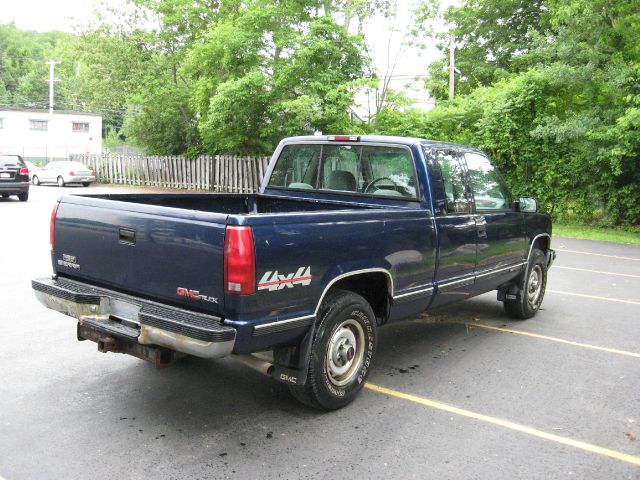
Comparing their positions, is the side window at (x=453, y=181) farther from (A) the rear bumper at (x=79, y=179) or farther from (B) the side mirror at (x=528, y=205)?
(A) the rear bumper at (x=79, y=179)

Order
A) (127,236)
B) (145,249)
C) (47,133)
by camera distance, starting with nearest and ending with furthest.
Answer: (145,249) → (127,236) → (47,133)

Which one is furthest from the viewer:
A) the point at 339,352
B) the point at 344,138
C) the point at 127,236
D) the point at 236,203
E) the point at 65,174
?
the point at 65,174

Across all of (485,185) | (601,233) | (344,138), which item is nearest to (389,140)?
(344,138)

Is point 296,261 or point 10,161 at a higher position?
point 10,161

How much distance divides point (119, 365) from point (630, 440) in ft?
13.4

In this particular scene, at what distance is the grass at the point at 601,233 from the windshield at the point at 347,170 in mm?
12446

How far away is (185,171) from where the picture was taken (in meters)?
28.6

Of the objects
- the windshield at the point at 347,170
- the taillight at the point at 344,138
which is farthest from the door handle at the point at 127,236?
the taillight at the point at 344,138

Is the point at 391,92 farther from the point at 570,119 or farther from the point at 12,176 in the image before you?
the point at 12,176

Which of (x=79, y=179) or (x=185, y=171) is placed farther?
(x=79, y=179)

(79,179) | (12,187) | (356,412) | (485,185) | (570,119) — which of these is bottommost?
(356,412)

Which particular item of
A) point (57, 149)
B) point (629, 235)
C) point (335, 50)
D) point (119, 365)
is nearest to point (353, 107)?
point (335, 50)

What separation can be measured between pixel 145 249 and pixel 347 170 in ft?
8.19

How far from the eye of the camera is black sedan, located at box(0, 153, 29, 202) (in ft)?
66.5
